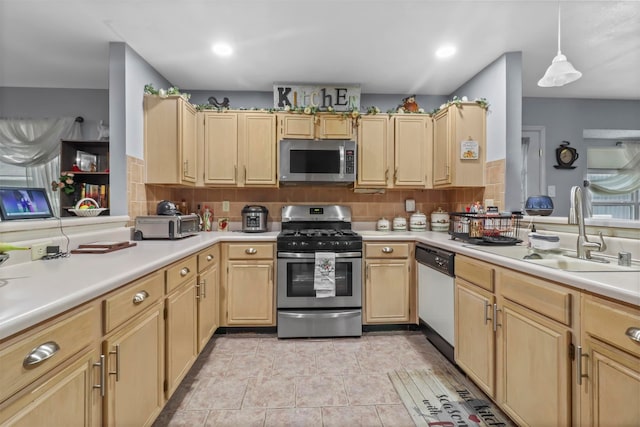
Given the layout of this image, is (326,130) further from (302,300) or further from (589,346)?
(589,346)

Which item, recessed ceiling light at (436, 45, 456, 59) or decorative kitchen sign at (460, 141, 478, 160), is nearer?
recessed ceiling light at (436, 45, 456, 59)

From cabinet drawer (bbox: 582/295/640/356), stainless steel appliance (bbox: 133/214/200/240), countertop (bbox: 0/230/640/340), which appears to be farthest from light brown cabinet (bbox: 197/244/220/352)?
cabinet drawer (bbox: 582/295/640/356)

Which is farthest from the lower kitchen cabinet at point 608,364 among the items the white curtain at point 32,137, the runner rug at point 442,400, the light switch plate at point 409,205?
the white curtain at point 32,137

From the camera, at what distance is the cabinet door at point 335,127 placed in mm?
2969

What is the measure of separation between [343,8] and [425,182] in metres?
1.80

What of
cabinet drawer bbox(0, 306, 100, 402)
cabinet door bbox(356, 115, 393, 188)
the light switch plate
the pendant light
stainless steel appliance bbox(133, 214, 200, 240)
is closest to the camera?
cabinet drawer bbox(0, 306, 100, 402)

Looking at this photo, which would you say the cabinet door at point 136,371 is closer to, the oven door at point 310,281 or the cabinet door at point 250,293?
the cabinet door at point 250,293

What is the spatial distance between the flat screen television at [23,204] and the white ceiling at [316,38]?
1277 mm

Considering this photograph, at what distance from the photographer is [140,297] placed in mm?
1268

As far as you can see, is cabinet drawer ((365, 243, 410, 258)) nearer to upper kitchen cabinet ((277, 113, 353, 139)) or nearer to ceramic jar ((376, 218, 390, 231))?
ceramic jar ((376, 218, 390, 231))

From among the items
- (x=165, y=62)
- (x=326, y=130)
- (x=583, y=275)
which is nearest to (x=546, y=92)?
(x=326, y=130)

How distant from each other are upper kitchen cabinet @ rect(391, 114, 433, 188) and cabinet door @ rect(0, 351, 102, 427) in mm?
2738

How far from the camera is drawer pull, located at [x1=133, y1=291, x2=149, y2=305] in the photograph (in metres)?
1.23

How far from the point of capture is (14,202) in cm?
151
